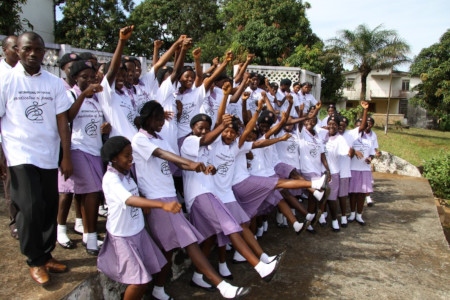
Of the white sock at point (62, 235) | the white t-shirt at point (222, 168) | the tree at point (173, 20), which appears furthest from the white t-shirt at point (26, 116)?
the tree at point (173, 20)

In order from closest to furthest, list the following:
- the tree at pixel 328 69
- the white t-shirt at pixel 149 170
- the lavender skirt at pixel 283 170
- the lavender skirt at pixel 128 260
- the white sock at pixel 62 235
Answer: the lavender skirt at pixel 128 260
the white t-shirt at pixel 149 170
the white sock at pixel 62 235
the lavender skirt at pixel 283 170
the tree at pixel 328 69

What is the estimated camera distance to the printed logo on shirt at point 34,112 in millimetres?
2918

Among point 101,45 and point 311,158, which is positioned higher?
point 101,45

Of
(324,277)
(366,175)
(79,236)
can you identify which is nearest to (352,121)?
(366,175)

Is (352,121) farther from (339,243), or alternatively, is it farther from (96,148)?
(96,148)

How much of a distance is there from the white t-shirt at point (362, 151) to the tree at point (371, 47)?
56.3 feet

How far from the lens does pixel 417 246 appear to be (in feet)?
17.6

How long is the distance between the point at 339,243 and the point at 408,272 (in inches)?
38.4

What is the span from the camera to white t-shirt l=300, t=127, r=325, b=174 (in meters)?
5.53

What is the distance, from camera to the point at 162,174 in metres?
3.34

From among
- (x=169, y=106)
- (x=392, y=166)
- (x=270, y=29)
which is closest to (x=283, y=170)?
(x=169, y=106)

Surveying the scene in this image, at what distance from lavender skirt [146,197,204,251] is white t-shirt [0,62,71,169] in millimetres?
958

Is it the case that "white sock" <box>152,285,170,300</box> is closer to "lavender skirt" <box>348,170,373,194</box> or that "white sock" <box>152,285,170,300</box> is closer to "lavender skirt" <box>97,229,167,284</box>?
"lavender skirt" <box>97,229,167,284</box>

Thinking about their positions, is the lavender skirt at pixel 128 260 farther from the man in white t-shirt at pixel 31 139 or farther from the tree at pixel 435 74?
the tree at pixel 435 74
